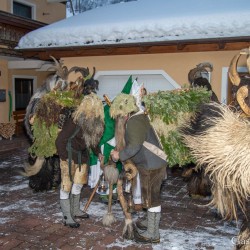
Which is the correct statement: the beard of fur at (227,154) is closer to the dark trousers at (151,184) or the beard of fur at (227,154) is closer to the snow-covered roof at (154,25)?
the dark trousers at (151,184)

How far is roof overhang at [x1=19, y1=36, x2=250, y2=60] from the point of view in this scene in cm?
693

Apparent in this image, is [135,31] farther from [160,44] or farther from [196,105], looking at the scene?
[196,105]

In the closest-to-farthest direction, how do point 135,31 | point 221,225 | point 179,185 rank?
1. point 221,225
2. point 179,185
3. point 135,31

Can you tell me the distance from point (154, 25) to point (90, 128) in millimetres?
4152

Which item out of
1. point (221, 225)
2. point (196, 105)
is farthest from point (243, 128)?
point (221, 225)

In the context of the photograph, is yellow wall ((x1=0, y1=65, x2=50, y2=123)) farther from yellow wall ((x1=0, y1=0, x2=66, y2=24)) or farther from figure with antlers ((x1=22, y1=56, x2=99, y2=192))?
figure with antlers ((x1=22, y1=56, x2=99, y2=192))

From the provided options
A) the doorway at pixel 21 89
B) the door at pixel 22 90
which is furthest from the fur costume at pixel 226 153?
the door at pixel 22 90

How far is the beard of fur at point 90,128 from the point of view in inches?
174

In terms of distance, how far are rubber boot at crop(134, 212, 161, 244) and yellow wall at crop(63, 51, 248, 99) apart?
410 centimetres

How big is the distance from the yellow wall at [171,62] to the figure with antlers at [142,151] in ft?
12.6

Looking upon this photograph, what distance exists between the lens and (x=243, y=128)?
8.75ft

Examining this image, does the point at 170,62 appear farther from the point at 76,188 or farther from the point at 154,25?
the point at 76,188

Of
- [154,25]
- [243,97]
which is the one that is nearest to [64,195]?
[243,97]

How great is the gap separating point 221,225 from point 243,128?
263cm
